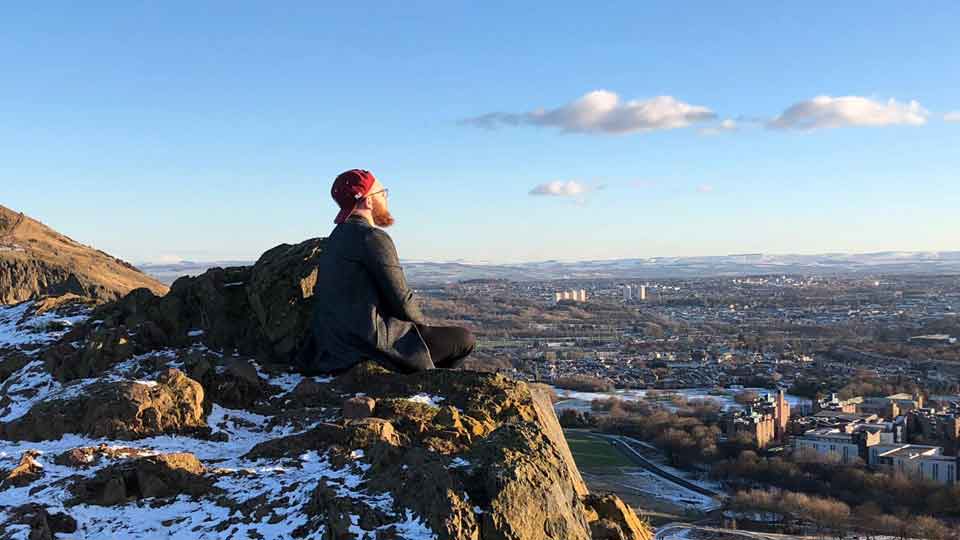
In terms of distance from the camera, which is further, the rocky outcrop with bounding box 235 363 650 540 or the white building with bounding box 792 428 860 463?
the white building with bounding box 792 428 860 463

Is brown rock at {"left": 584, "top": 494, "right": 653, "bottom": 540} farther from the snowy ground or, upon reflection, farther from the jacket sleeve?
the jacket sleeve

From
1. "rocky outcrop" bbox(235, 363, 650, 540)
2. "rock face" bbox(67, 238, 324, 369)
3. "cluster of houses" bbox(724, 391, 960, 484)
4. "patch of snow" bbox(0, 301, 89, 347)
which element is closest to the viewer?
"rocky outcrop" bbox(235, 363, 650, 540)

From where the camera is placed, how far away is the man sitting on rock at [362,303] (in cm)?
1048

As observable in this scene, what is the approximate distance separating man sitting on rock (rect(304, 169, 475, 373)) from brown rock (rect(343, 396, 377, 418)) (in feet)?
4.62

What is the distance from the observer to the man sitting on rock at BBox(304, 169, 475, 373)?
1048 cm

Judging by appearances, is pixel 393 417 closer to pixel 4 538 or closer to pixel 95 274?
pixel 4 538

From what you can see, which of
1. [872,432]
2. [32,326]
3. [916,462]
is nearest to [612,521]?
[32,326]

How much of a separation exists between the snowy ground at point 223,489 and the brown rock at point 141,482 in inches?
4.1

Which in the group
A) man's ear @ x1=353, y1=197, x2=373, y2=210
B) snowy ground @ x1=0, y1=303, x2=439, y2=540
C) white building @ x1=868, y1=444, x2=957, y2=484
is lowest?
white building @ x1=868, y1=444, x2=957, y2=484

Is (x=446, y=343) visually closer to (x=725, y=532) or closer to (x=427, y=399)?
(x=427, y=399)

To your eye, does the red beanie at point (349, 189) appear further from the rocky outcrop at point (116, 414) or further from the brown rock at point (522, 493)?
→ the brown rock at point (522, 493)

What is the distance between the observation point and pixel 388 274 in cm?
1050

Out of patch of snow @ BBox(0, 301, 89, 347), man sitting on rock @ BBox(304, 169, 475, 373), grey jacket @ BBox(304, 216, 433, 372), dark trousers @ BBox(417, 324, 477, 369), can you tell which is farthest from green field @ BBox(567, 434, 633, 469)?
grey jacket @ BBox(304, 216, 433, 372)

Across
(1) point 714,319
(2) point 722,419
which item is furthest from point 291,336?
(1) point 714,319
